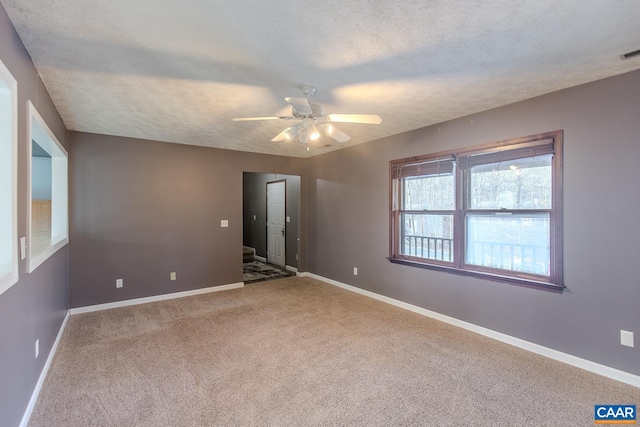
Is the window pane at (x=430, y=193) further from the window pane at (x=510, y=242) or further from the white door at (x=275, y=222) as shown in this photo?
the white door at (x=275, y=222)

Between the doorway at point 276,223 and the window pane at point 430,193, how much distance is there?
3174 millimetres

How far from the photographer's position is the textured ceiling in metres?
1.65

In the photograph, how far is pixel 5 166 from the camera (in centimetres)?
171

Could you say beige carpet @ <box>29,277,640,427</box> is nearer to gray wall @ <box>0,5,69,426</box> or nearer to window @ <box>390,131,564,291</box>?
gray wall @ <box>0,5,69,426</box>

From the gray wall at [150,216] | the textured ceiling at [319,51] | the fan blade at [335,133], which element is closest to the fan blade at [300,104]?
the textured ceiling at [319,51]

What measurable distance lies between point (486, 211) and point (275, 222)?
4758 mm

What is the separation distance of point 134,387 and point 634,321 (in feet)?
13.1

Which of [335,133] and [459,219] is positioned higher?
[335,133]

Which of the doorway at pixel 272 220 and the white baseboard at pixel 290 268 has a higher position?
the doorway at pixel 272 220

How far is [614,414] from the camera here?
2.04 meters

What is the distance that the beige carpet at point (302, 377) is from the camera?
2.02 meters

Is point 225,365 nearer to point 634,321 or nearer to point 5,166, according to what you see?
point 5,166

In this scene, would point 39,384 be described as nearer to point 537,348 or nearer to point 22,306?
point 22,306

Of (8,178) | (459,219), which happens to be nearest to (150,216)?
(8,178)
